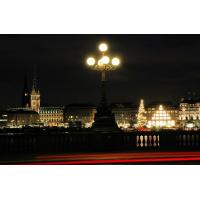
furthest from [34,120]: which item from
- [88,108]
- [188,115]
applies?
[188,115]

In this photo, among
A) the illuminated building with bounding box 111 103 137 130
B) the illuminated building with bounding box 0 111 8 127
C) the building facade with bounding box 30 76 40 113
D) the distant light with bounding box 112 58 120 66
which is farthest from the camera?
the illuminated building with bounding box 111 103 137 130

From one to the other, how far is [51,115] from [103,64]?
115 m

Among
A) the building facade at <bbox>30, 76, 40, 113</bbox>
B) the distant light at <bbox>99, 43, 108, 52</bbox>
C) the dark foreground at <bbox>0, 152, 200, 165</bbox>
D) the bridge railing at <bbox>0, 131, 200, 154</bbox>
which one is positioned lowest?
the dark foreground at <bbox>0, 152, 200, 165</bbox>

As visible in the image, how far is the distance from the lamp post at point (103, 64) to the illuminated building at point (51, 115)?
111645 mm

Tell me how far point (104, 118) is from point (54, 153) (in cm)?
182

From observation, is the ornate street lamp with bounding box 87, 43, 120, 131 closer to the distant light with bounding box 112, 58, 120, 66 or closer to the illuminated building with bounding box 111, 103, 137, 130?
the distant light with bounding box 112, 58, 120, 66

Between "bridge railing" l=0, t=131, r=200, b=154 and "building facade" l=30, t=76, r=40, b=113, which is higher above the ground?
"building facade" l=30, t=76, r=40, b=113

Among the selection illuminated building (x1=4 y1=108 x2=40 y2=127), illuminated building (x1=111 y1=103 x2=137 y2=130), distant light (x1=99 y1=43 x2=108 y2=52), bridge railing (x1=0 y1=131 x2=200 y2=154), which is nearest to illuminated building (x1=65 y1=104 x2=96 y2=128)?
illuminated building (x1=111 y1=103 x2=137 y2=130)

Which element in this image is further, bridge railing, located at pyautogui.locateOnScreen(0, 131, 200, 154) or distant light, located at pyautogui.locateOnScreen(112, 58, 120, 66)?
distant light, located at pyautogui.locateOnScreen(112, 58, 120, 66)

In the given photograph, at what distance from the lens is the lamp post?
1287 centimetres

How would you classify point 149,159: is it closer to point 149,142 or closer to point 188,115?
point 149,142

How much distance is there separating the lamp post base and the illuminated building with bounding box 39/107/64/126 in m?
112

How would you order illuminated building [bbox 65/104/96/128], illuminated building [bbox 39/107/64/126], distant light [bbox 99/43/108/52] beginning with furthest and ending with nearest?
illuminated building [bbox 39/107/64/126]
illuminated building [bbox 65/104/96/128]
distant light [bbox 99/43/108/52]

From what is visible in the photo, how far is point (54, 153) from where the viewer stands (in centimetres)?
1189
